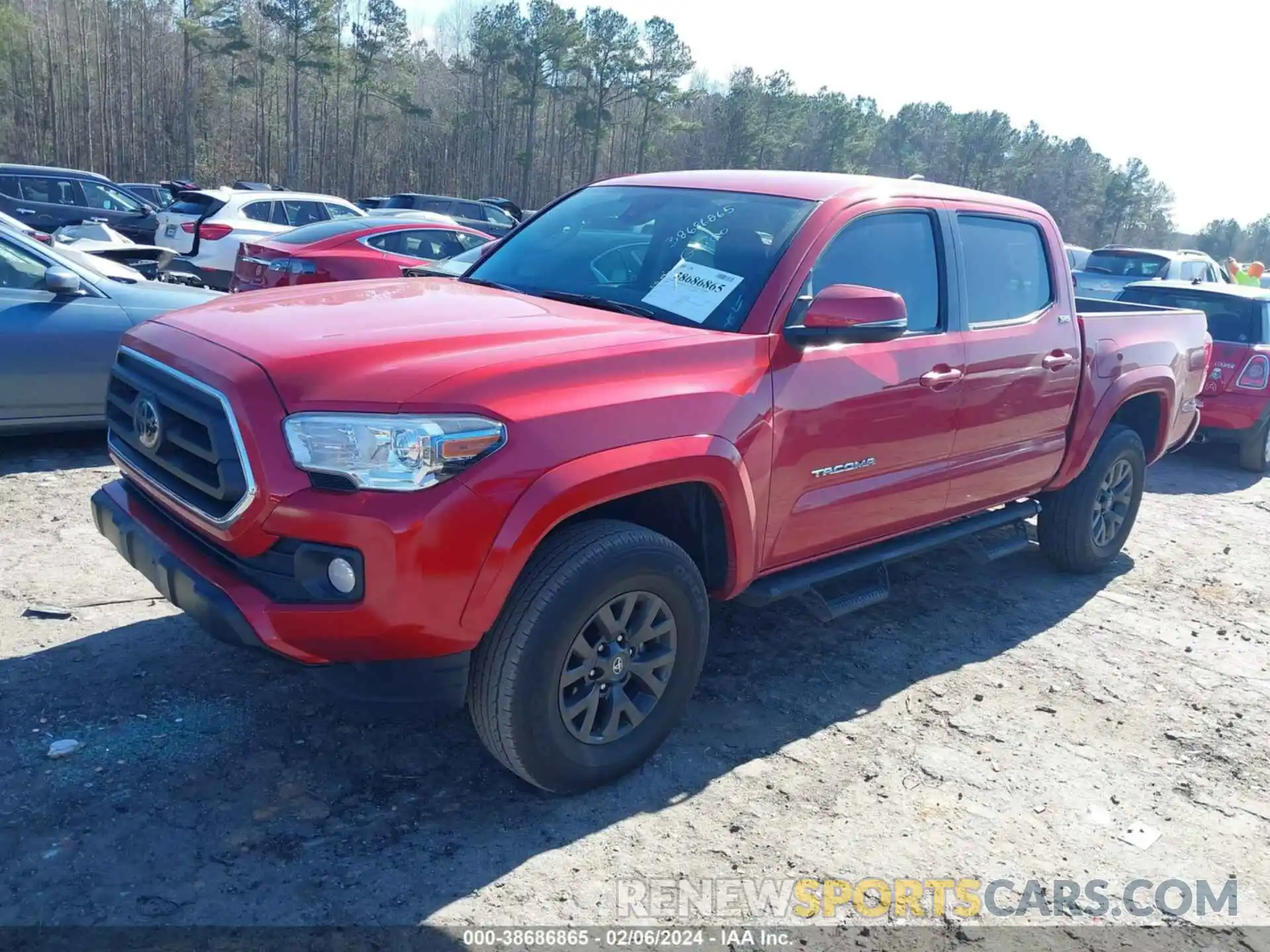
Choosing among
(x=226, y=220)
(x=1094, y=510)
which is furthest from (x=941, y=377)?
(x=226, y=220)

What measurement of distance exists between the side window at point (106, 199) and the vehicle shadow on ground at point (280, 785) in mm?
16192

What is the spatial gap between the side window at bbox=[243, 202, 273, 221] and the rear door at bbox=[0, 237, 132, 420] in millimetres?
8415

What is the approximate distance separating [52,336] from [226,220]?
8.17m

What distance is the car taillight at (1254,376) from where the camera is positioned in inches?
360

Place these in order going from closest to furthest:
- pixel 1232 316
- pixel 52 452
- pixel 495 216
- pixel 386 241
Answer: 1. pixel 52 452
2. pixel 1232 316
3. pixel 386 241
4. pixel 495 216

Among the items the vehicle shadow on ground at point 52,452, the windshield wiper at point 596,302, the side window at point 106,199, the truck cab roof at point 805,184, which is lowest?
the vehicle shadow on ground at point 52,452

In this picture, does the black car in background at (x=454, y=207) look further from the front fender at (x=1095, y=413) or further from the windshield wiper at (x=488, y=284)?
the windshield wiper at (x=488, y=284)

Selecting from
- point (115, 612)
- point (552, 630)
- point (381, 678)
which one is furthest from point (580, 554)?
point (115, 612)

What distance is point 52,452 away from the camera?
21.1ft

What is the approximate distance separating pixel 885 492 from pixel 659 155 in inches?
2016

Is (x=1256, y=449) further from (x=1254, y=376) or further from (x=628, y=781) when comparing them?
(x=628, y=781)

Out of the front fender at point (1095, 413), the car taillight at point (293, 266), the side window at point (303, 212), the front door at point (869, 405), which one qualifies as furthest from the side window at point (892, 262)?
the side window at point (303, 212)

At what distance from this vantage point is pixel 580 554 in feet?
9.68

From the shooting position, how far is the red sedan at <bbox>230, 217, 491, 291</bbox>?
9.23 meters
